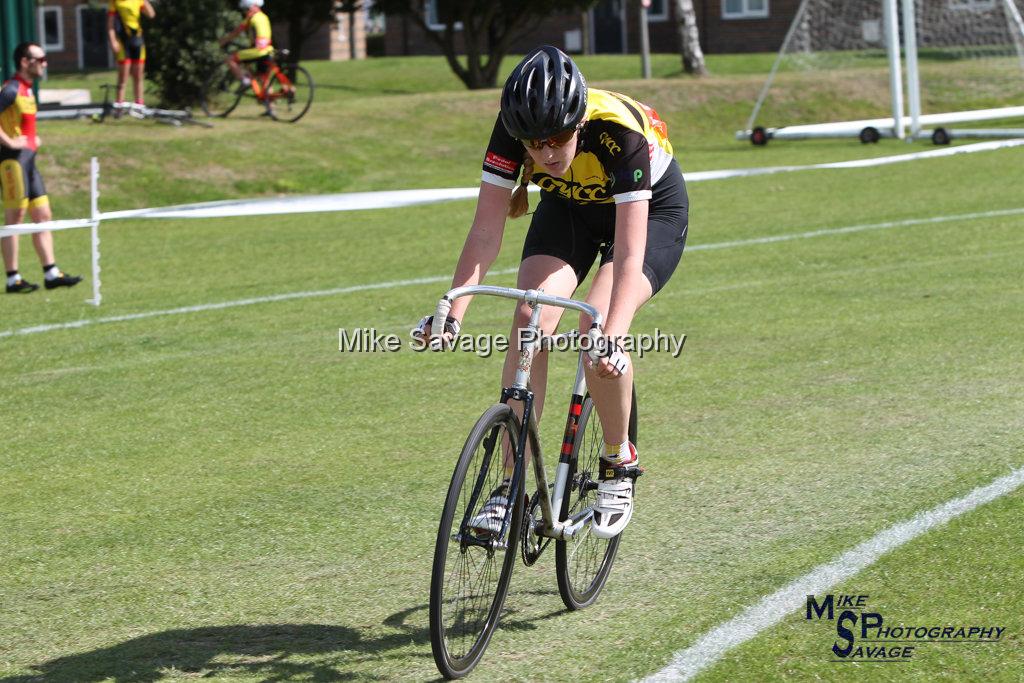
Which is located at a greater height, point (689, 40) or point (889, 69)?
point (689, 40)

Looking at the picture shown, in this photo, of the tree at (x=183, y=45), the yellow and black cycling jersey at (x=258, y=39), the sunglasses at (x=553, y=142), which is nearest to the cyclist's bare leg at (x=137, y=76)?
the yellow and black cycling jersey at (x=258, y=39)

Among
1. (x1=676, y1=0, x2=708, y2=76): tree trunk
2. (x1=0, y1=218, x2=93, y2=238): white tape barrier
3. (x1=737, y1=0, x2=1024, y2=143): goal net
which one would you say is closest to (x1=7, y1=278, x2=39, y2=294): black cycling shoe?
(x1=0, y1=218, x2=93, y2=238): white tape barrier

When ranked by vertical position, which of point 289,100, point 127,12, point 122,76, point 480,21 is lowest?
point 289,100

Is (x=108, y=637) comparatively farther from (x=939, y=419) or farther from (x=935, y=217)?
(x=935, y=217)

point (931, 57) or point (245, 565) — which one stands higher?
point (931, 57)

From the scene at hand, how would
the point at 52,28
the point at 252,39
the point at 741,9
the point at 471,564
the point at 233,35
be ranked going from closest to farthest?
1. the point at 471,564
2. the point at 252,39
3. the point at 233,35
4. the point at 741,9
5. the point at 52,28

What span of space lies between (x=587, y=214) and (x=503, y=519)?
4.44 ft

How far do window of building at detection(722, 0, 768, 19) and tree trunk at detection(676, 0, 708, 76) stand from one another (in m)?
15.1

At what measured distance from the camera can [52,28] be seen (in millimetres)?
55125

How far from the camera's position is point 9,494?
6875 mm

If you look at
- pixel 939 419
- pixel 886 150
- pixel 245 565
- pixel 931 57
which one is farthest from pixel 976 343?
pixel 931 57

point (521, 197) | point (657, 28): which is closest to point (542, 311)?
point (521, 197)

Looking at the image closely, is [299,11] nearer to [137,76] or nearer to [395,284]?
[137,76]

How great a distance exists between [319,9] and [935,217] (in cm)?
2497
